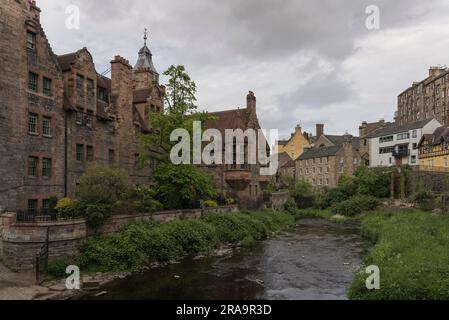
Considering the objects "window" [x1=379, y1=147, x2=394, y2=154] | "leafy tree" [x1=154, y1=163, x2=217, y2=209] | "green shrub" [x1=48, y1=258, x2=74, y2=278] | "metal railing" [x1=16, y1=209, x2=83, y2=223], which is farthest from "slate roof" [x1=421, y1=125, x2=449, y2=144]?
"green shrub" [x1=48, y1=258, x2=74, y2=278]

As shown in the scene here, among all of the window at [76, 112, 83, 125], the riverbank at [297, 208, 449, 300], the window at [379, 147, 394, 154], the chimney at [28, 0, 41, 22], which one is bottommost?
the riverbank at [297, 208, 449, 300]

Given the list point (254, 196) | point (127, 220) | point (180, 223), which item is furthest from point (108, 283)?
point (254, 196)

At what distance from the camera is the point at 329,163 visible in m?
74.5

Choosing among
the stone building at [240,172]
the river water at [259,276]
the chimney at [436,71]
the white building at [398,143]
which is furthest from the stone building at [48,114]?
the chimney at [436,71]

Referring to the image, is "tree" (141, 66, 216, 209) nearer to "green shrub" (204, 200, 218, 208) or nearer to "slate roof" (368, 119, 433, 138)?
"green shrub" (204, 200, 218, 208)

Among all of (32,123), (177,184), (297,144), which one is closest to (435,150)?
(297,144)

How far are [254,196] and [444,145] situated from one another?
103ft

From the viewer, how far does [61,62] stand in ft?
95.2

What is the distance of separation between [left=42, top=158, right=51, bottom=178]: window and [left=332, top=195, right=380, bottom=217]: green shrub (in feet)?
125

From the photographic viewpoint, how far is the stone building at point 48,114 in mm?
23453

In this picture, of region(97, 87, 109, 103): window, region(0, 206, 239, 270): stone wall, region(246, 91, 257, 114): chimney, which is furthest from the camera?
region(246, 91, 257, 114): chimney

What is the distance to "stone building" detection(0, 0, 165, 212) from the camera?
23.5 meters

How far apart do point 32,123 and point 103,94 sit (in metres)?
8.90

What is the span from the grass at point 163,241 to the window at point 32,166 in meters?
7.07
